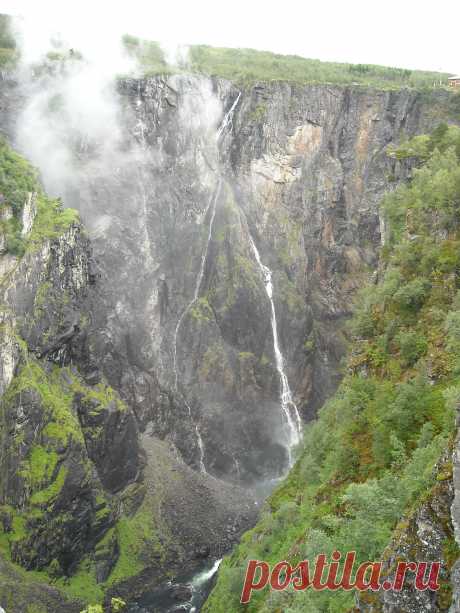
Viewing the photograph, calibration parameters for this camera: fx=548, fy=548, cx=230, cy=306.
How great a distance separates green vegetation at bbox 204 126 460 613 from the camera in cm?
1602

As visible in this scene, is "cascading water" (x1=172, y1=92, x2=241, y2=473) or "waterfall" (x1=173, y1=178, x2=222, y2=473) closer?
"waterfall" (x1=173, y1=178, x2=222, y2=473)

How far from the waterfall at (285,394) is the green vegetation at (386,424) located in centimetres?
2580

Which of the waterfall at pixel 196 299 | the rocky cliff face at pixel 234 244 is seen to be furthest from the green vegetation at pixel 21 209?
the waterfall at pixel 196 299

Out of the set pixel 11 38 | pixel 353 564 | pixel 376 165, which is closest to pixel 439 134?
pixel 376 165

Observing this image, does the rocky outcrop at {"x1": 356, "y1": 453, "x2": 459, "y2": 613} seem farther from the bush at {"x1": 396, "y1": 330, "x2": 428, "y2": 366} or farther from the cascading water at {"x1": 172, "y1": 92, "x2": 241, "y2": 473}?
the cascading water at {"x1": 172, "y1": 92, "x2": 241, "y2": 473}

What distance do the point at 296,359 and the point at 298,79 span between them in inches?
1585

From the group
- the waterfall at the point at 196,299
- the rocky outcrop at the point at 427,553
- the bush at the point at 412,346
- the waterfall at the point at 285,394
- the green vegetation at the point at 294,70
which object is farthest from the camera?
the green vegetation at the point at 294,70

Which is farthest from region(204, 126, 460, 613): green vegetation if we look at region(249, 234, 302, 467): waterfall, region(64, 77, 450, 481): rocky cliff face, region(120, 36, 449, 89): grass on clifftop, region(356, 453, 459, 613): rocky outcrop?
region(120, 36, 449, 89): grass on clifftop

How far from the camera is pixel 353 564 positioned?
52.6ft

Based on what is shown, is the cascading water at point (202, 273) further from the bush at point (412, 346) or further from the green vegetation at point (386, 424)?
the bush at point (412, 346)

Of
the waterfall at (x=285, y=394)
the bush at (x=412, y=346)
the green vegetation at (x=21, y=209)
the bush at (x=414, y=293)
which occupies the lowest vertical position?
the waterfall at (x=285, y=394)

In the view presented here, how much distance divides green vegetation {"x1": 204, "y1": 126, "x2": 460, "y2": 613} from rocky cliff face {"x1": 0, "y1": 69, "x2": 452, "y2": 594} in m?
16.2

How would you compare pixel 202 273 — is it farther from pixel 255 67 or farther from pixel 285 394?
pixel 255 67

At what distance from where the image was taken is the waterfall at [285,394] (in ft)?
203
